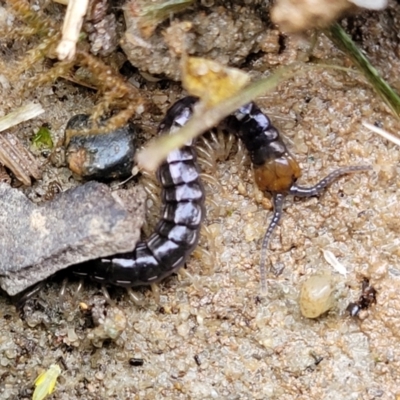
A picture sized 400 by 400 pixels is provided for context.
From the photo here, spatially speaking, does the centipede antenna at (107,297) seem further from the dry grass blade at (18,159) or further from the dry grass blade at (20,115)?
the dry grass blade at (20,115)

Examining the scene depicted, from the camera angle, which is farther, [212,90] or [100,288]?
[100,288]

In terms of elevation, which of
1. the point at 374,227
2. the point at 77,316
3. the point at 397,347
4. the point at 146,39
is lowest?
the point at 77,316

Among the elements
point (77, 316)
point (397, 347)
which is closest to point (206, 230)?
point (77, 316)

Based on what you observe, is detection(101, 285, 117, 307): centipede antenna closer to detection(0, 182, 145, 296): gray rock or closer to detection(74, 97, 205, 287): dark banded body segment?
detection(74, 97, 205, 287): dark banded body segment

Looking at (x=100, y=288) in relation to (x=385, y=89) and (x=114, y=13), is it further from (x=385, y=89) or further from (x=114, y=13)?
(x=385, y=89)

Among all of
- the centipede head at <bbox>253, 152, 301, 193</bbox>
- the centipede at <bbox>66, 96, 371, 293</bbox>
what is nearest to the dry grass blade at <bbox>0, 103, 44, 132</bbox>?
the centipede at <bbox>66, 96, 371, 293</bbox>

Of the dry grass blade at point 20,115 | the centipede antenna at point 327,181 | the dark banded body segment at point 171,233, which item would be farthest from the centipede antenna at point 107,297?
the centipede antenna at point 327,181

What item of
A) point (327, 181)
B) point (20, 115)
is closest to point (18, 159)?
point (20, 115)

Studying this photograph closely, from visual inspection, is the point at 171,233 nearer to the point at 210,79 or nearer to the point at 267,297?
the point at 267,297
